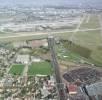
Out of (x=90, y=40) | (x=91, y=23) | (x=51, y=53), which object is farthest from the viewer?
(x=91, y=23)

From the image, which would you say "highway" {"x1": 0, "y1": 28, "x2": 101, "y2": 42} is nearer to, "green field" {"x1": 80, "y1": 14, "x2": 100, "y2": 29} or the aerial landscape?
the aerial landscape

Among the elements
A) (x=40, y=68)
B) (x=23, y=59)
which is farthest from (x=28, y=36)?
(x=40, y=68)

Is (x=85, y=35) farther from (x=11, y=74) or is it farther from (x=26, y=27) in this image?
(x=11, y=74)

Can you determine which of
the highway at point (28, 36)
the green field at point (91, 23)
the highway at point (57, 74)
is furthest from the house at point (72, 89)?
the green field at point (91, 23)

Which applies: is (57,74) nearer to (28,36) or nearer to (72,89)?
(72,89)

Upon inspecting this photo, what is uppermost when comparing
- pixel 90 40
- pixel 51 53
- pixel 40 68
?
pixel 90 40

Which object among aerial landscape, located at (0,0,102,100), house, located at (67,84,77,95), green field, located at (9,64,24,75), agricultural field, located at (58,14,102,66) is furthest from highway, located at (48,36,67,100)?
green field, located at (9,64,24,75)

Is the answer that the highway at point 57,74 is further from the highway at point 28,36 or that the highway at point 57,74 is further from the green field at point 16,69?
the highway at point 28,36
